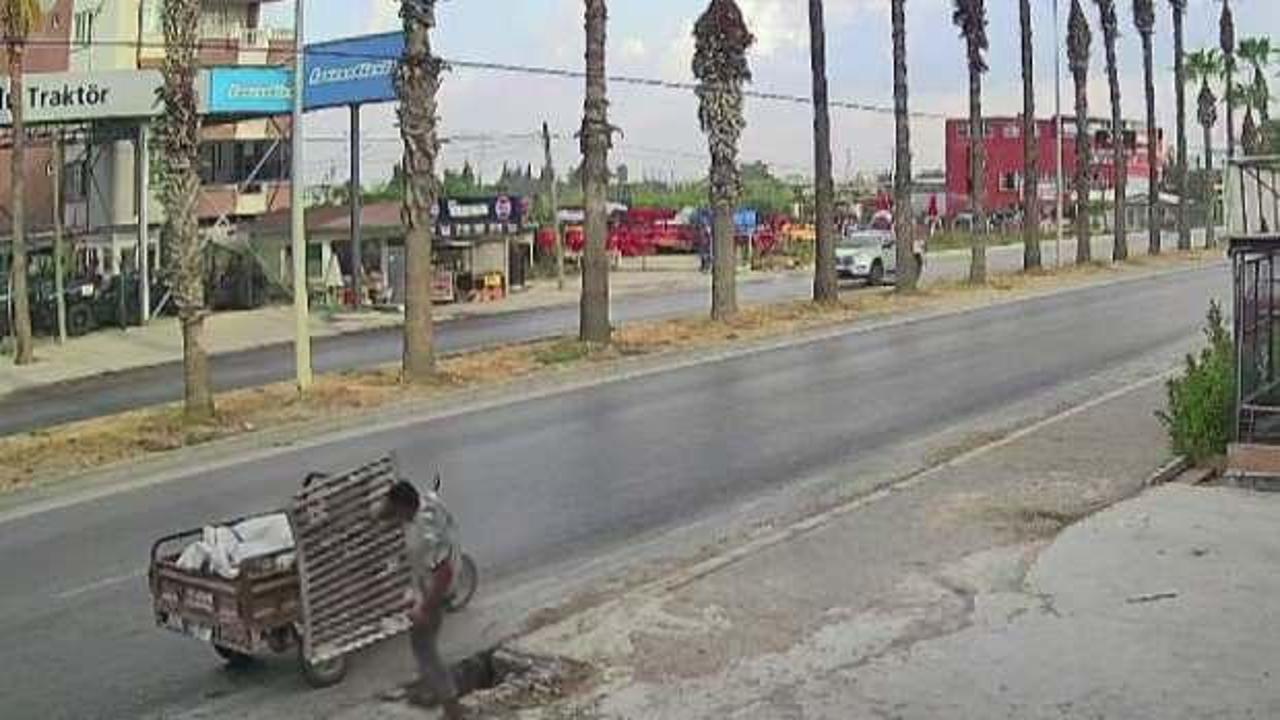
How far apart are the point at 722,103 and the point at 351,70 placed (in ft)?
36.8

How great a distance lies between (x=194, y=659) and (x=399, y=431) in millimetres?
9789

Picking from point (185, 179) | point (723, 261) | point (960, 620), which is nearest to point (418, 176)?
point (185, 179)

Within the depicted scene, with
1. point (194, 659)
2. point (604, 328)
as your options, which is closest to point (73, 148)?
point (604, 328)

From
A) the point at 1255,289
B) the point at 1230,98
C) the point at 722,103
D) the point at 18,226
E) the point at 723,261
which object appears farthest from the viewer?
the point at 1230,98

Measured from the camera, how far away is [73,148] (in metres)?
54.4

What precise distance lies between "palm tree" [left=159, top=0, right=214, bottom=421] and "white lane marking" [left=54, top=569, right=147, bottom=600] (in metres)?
8.29

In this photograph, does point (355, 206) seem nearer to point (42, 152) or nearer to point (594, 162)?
point (594, 162)

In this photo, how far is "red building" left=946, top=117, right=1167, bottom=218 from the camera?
108 m

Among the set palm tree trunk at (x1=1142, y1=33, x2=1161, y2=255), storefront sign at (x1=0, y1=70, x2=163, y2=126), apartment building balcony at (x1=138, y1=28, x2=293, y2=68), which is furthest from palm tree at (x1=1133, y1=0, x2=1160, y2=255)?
storefront sign at (x1=0, y1=70, x2=163, y2=126)

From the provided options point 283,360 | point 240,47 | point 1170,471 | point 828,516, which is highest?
point 240,47

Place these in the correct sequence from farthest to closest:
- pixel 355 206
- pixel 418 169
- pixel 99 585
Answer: pixel 355 206 → pixel 418 169 → pixel 99 585

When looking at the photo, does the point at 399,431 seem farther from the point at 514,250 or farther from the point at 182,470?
the point at 514,250

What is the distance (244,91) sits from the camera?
3700cm

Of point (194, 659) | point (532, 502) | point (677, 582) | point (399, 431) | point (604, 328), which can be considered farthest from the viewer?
point (604, 328)
